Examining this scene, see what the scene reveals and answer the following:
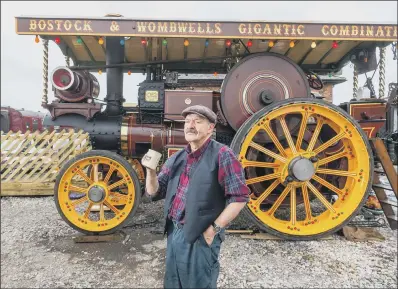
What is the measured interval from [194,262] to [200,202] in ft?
1.10

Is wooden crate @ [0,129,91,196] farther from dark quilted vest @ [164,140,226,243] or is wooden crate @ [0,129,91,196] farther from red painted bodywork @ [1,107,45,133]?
red painted bodywork @ [1,107,45,133]

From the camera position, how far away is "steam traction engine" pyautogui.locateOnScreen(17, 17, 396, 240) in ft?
10.4

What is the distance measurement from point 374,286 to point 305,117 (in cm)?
168

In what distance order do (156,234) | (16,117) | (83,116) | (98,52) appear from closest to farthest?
(156,234), (83,116), (98,52), (16,117)

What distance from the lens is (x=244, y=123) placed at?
316cm

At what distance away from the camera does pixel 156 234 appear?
11.3 ft

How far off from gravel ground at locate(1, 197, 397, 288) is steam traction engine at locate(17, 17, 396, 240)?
0.25 meters

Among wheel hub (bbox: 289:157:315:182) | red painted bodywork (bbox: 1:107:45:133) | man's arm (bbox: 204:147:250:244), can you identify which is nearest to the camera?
man's arm (bbox: 204:147:250:244)

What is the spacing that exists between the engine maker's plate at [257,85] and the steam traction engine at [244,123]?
0.01m

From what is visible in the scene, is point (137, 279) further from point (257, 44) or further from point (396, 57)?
point (396, 57)

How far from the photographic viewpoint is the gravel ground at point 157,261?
97.7 inches

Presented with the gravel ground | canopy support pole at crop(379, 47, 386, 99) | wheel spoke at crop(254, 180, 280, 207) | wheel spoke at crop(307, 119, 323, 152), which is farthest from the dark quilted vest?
canopy support pole at crop(379, 47, 386, 99)

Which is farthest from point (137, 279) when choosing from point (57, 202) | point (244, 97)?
point (244, 97)

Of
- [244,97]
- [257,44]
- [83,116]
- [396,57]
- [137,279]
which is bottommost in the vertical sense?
[137,279]
